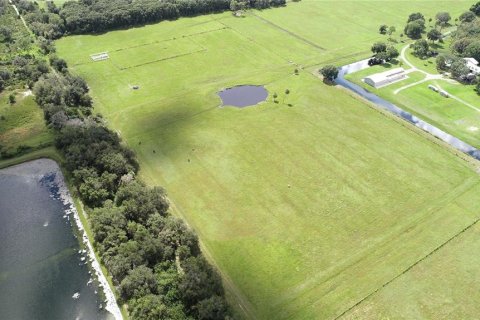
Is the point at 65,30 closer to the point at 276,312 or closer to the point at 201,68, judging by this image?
the point at 201,68

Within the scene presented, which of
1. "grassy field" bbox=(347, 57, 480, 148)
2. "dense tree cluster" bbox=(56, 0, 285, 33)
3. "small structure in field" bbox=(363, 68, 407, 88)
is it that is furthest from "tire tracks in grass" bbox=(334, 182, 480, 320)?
"dense tree cluster" bbox=(56, 0, 285, 33)

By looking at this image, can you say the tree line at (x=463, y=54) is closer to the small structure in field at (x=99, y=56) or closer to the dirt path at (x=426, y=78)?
the dirt path at (x=426, y=78)

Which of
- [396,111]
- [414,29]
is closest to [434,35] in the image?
[414,29]

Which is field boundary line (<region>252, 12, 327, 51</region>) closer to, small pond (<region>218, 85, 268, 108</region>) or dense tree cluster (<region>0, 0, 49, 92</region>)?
small pond (<region>218, 85, 268, 108</region>)

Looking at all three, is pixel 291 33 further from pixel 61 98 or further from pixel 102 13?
pixel 61 98

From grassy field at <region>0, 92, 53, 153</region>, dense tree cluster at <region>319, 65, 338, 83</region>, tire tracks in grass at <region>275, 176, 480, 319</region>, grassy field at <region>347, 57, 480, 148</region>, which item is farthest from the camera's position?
dense tree cluster at <region>319, 65, 338, 83</region>
